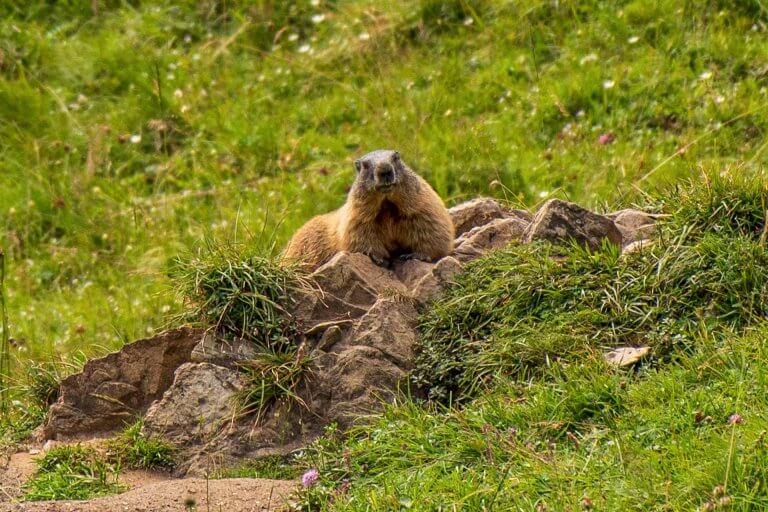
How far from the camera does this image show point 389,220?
7.14 metres

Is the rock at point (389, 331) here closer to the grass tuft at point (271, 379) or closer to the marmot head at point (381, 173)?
the grass tuft at point (271, 379)

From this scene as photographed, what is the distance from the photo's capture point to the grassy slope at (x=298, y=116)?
9.18m

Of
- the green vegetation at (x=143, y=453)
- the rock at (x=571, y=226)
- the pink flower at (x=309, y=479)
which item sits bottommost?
the green vegetation at (x=143, y=453)

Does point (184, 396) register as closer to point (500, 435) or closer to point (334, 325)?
point (334, 325)

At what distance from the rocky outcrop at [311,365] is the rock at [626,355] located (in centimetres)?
80

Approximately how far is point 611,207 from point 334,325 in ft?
7.65

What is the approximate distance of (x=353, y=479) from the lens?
5133 millimetres

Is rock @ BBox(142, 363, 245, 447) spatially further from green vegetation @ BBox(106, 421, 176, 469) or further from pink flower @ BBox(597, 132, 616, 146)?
pink flower @ BBox(597, 132, 616, 146)

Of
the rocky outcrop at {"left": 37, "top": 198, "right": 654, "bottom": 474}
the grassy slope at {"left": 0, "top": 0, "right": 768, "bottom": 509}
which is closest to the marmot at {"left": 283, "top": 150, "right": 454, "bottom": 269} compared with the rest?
the rocky outcrop at {"left": 37, "top": 198, "right": 654, "bottom": 474}

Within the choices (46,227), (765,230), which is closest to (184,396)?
(765,230)

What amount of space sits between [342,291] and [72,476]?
1751mm

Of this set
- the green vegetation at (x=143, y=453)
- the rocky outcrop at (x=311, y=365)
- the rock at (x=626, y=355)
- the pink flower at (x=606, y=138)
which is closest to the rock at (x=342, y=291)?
the rocky outcrop at (x=311, y=365)

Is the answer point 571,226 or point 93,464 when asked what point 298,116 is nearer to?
point 571,226

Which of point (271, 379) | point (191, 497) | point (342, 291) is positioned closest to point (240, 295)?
point (271, 379)
